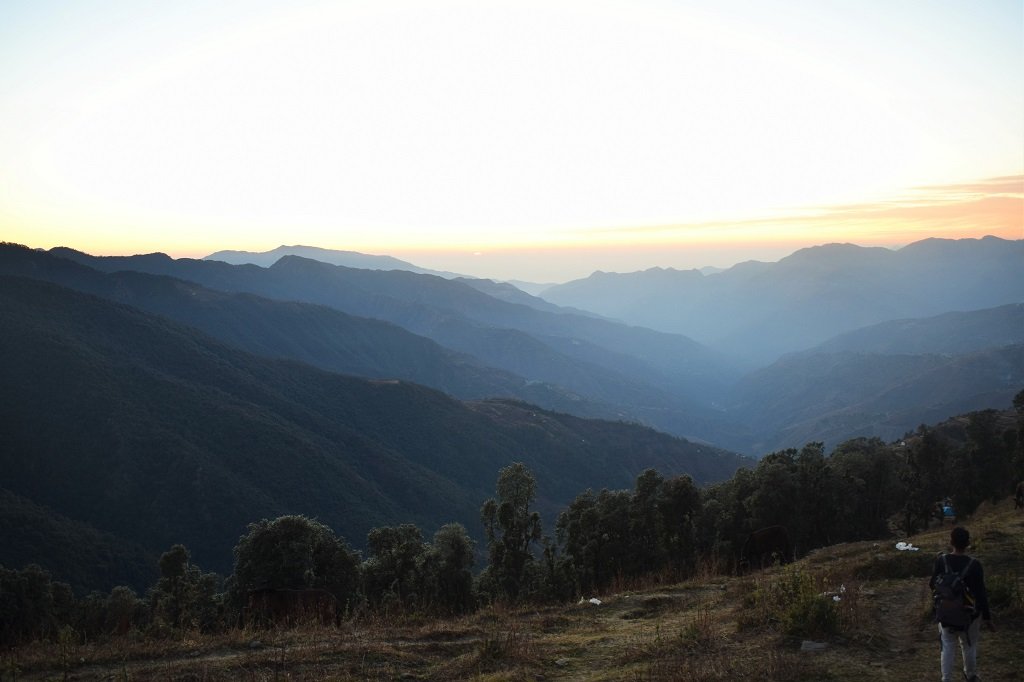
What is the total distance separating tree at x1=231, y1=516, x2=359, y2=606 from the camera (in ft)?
112

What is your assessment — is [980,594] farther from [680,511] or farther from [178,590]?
[178,590]

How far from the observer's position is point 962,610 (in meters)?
8.55

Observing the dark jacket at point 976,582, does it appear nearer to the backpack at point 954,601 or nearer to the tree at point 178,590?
the backpack at point 954,601

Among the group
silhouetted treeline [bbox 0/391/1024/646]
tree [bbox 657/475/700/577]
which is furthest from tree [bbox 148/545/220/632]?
tree [bbox 657/475/700/577]

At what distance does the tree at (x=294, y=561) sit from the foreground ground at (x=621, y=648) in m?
23.0

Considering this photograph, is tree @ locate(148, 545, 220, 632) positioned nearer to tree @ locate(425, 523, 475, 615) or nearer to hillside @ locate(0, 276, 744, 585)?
tree @ locate(425, 523, 475, 615)

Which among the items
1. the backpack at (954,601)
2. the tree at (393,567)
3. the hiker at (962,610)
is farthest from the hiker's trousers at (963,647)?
the tree at (393,567)

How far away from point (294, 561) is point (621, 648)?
2815 centimetres

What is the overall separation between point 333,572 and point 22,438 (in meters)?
125

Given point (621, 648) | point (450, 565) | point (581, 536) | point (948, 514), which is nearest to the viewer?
point (621, 648)

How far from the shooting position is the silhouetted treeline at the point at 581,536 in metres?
35.7

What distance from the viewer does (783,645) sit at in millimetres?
10266

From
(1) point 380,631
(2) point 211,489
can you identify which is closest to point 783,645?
(1) point 380,631

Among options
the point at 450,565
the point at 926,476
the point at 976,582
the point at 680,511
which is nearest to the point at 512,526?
the point at 450,565
